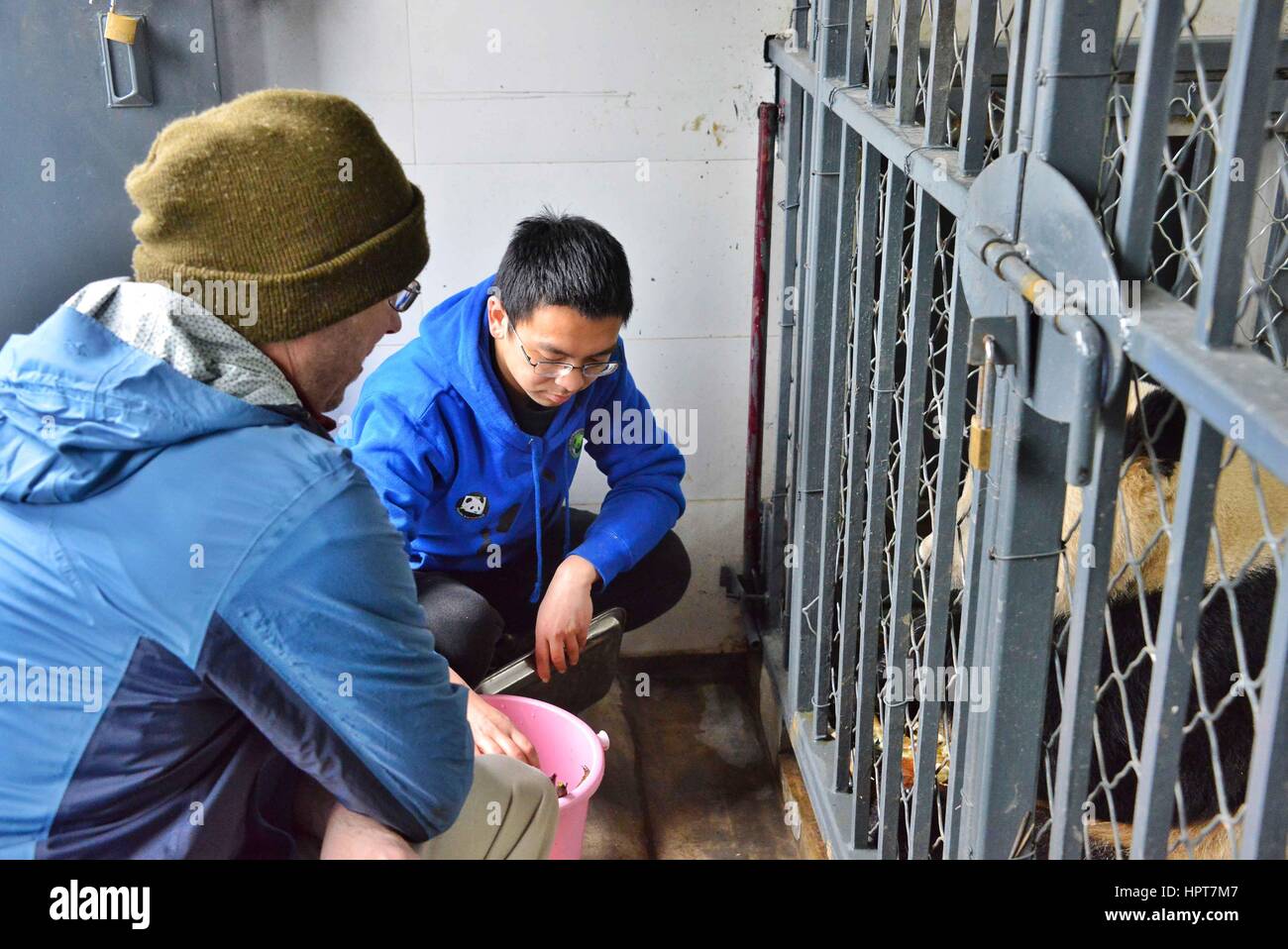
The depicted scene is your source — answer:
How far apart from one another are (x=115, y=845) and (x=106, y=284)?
555 mm

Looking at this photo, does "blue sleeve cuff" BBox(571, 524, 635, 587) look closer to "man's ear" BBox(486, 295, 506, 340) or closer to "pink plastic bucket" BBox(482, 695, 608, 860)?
"pink plastic bucket" BBox(482, 695, 608, 860)

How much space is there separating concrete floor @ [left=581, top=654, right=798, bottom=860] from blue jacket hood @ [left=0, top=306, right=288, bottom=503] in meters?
1.51

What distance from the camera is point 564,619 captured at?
219cm

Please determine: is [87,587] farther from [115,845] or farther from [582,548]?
[582,548]

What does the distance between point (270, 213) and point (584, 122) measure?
1577 mm

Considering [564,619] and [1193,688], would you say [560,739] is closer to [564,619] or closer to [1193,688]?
[564,619]

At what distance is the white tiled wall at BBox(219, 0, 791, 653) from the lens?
2.62 metres

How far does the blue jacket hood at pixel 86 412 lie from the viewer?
1.15 m

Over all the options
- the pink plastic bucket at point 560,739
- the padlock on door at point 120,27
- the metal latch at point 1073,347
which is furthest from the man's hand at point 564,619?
the padlock on door at point 120,27

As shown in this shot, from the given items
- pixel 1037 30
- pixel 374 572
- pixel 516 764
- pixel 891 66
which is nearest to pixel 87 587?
pixel 374 572

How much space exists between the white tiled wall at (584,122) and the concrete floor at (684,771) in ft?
1.82

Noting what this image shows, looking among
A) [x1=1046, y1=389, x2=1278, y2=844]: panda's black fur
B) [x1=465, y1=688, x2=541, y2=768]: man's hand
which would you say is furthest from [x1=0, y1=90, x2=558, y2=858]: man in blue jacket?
[x1=1046, y1=389, x2=1278, y2=844]: panda's black fur

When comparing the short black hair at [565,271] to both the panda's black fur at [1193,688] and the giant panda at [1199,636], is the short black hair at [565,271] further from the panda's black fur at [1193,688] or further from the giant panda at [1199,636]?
the panda's black fur at [1193,688]

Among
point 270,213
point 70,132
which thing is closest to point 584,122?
point 70,132
